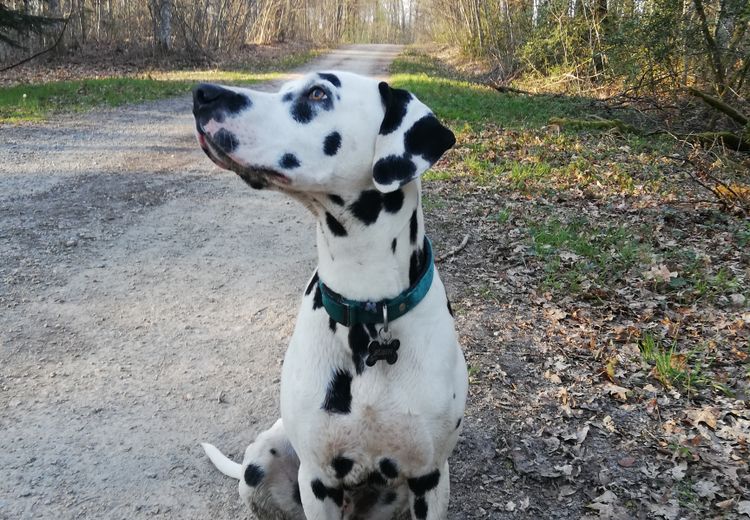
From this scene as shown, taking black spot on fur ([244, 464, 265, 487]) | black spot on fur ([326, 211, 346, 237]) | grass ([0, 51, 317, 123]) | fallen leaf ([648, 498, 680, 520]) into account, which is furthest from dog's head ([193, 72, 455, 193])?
grass ([0, 51, 317, 123])

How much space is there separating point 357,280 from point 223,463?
1.53 metres

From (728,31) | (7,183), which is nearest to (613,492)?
(7,183)

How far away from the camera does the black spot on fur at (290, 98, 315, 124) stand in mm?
2217

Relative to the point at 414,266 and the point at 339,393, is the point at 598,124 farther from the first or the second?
the point at 339,393

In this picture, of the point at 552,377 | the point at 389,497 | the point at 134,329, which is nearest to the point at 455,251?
the point at 552,377

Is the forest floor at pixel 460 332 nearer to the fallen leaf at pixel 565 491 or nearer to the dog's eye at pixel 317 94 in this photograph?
the fallen leaf at pixel 565 491

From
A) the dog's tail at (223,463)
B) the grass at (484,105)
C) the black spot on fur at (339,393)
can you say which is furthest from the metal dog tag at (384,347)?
the grass at (484,105)

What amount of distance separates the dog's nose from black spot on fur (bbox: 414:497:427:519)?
1679 millimetres

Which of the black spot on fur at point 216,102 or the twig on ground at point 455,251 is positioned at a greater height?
the black spot on fur at point 216,102

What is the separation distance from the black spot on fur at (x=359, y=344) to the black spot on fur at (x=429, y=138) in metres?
0.69

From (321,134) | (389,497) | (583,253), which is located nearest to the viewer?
(321,134)

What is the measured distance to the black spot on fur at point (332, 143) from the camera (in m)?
2.21

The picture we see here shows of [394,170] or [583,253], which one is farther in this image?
[583,253]

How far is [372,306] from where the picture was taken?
231 cm
